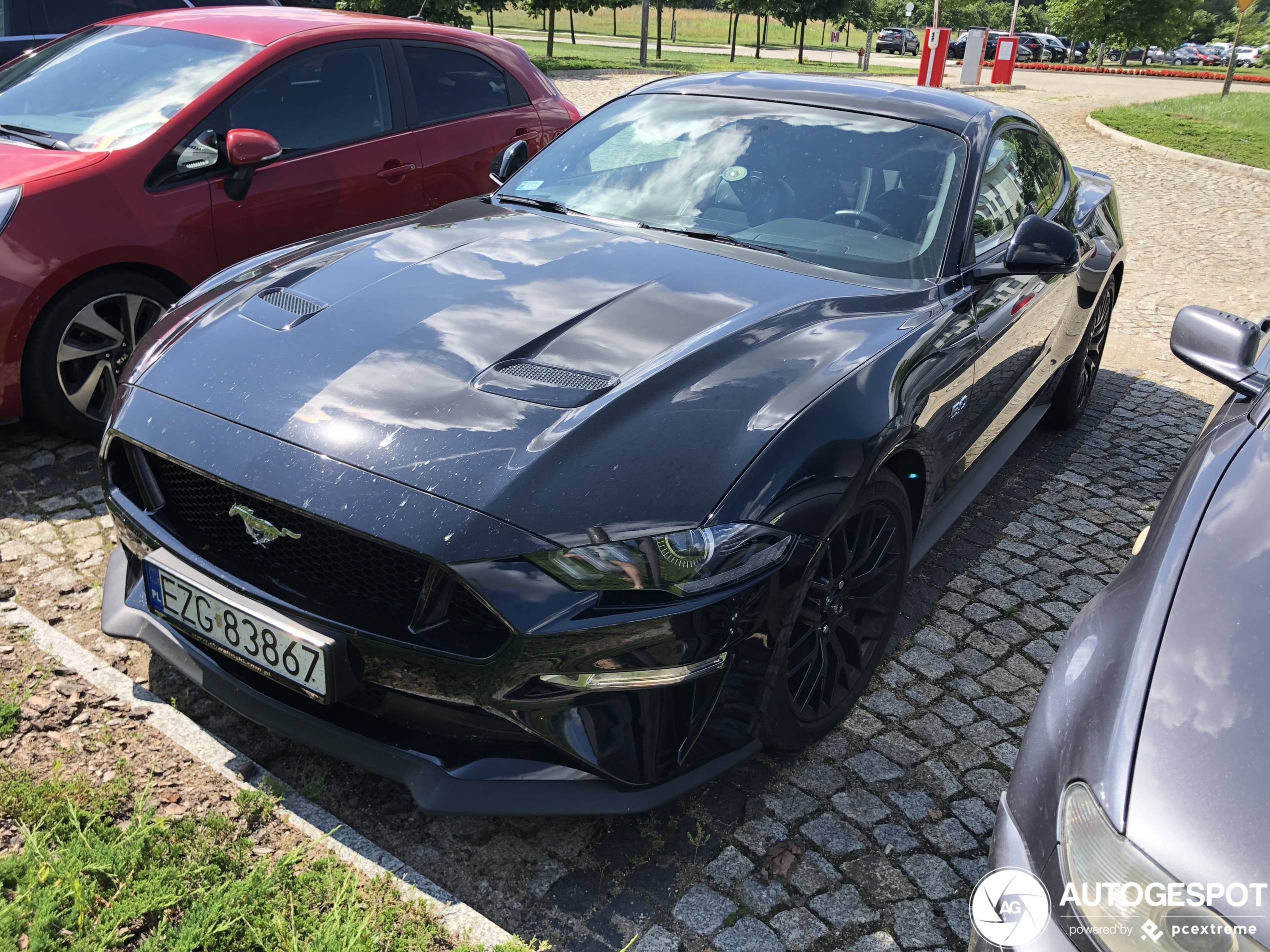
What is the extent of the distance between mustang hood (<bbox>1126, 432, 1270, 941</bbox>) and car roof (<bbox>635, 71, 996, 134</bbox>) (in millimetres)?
2072

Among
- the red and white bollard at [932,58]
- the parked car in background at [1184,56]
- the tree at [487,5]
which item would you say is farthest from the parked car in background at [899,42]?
the tree at [487,5]

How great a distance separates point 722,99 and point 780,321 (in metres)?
1.47

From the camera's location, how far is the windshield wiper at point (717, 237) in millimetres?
3203

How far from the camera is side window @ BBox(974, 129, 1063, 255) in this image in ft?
11.2

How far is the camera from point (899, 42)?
57.4m

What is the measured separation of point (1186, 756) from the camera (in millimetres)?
1540

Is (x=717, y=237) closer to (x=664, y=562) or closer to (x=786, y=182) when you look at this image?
(x=786, y=182)

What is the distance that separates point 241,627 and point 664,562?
0.95 m

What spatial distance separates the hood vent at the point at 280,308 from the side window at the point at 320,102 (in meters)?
2.08

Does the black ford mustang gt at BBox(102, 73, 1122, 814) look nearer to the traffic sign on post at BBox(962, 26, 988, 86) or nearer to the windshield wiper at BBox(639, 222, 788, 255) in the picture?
the windshield wiper at BBox(639, 222, 788, 255)

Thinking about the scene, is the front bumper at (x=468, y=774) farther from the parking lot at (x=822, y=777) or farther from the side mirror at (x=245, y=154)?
the side mirror at (x=245, y=154)

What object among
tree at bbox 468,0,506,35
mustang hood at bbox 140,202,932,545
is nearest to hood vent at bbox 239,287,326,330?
mustang hood at bbox 140,202,932,545

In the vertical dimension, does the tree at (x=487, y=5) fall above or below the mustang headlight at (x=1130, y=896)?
above

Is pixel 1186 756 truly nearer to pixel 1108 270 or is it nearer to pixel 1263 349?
pixel 1263 349
